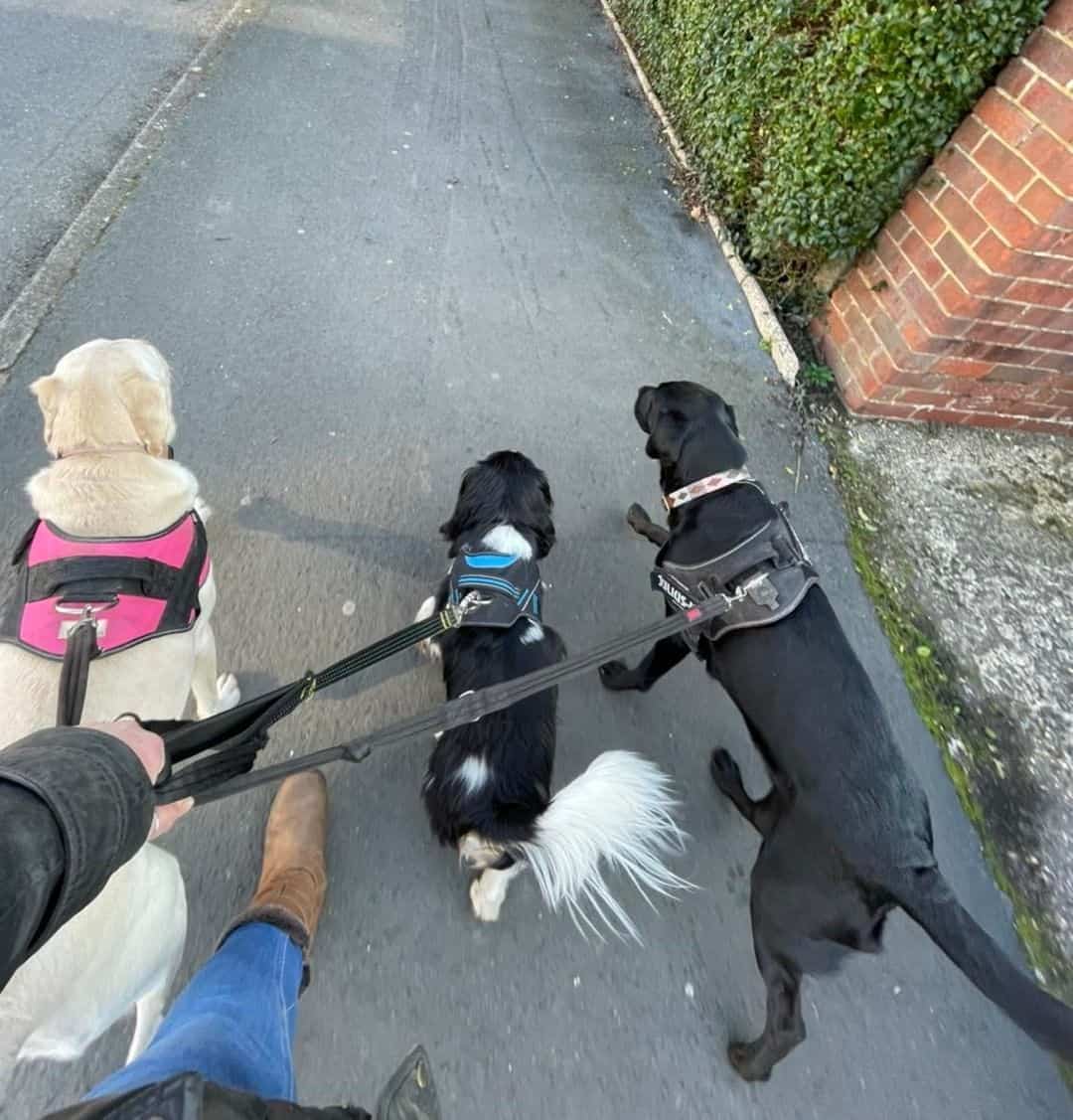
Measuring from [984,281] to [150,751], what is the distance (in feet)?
12.6

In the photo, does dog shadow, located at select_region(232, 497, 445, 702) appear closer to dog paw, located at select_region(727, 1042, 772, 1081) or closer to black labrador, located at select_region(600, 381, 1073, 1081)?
black labrador, located at select_region(600, 381, 1073, 1081)

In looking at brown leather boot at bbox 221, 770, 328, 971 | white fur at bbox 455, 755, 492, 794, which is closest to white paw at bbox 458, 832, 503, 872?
white fur at bbox 455, 755, 492, 794

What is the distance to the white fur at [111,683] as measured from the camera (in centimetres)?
123

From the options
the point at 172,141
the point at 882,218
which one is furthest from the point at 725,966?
the point at 172,141

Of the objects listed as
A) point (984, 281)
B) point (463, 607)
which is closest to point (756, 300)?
point (984, 281)

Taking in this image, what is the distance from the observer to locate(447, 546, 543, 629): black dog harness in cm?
206

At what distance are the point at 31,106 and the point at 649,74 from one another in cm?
506

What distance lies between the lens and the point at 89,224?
3.58 m

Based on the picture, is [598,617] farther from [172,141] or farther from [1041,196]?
[172,141]

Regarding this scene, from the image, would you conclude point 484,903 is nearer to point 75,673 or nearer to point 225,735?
point 225,735

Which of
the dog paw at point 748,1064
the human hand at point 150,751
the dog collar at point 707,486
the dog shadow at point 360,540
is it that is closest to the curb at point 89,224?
the dog shadow at point 360,540

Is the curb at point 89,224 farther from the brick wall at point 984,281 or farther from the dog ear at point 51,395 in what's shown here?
the brick wall at point 984,281

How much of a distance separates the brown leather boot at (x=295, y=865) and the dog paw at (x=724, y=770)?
1385 millimetres

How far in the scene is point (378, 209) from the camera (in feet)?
13.9
